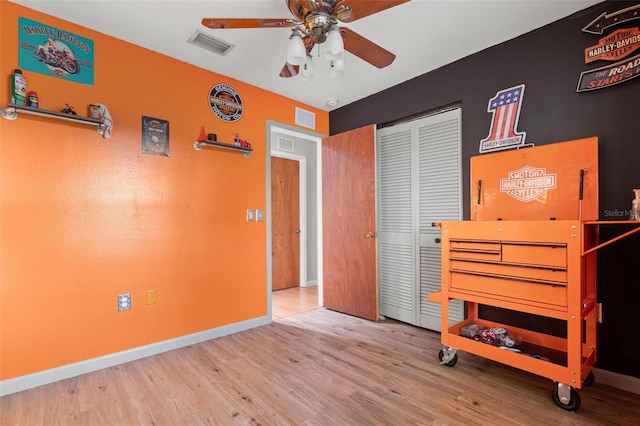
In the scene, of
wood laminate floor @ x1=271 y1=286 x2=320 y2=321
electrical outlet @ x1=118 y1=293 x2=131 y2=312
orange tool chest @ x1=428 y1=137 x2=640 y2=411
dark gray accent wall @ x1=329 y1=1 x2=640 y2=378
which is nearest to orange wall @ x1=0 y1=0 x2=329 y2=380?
electrical outlet @ x1=118 y1=293 x2=131 y2=312

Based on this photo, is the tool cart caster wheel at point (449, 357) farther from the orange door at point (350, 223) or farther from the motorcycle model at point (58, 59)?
the motorcycle model at point (58, 59)

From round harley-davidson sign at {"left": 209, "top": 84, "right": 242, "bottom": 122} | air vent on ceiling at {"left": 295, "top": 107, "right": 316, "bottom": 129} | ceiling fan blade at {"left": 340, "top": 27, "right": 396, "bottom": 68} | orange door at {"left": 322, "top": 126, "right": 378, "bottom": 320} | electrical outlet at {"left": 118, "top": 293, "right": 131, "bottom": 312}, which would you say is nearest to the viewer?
ceiling fan blade at {"left": 340, "top": 27, "right": 396, "bottom": 68}

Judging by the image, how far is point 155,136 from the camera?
259cm

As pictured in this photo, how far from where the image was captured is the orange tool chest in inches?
69.2

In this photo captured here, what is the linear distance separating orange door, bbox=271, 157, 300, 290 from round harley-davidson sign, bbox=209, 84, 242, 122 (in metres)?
1.76

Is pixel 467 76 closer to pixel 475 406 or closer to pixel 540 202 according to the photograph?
pixel 540 202

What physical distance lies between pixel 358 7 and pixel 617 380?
110 inches

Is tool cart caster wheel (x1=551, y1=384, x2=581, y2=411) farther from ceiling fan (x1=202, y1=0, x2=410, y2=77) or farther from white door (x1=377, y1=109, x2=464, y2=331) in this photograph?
ceiling fan (x1=202, y1=0, x2=410, y2=77)

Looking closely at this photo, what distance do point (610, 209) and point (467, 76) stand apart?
150 centimetres

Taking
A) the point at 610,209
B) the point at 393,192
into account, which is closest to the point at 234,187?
the point at 393,192

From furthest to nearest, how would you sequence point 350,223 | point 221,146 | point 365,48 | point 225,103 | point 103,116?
1. point 350,223
2. point 225,103
3. point 221,146
4. point 103,116
5. point 365,48

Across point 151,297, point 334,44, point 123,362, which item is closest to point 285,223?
point 151,297

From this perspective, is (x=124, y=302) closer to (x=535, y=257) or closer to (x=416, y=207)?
(x=416, y=207)

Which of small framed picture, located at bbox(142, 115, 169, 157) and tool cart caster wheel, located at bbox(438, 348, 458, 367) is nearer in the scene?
tool cart caster wheel, located at bbox(438, 348, 458, 367)
